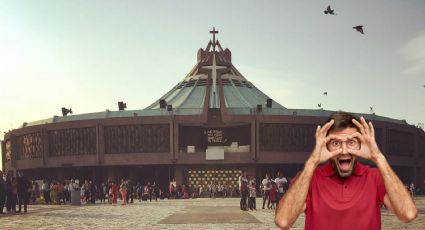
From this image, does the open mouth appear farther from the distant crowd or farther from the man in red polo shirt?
the distant crowd

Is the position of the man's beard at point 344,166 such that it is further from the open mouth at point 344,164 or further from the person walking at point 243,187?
the person walking at point 243,187

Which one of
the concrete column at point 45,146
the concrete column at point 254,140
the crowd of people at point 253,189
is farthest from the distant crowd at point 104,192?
the concrete column at point 45,146

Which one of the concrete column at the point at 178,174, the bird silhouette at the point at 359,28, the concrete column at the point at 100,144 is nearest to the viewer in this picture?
the bird silhouette at the point at 359,28

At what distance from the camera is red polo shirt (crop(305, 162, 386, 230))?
239cm

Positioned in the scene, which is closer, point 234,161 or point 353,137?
point 353,137

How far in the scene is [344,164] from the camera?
2422 mm

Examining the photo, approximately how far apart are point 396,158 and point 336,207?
2336 inches

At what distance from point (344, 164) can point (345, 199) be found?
0.52 ft

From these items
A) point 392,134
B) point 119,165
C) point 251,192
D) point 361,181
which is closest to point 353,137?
point 361,181

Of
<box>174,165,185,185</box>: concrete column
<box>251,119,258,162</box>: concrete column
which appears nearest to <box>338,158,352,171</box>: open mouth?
<box>251,119,258,162</box>: concrete column

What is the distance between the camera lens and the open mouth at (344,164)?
7.91 feet

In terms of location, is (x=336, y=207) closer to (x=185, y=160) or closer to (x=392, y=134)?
(x=185, y=160)

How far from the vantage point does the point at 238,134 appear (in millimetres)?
54188

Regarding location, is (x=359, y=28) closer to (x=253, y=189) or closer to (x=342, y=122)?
(x=253, y=189)
